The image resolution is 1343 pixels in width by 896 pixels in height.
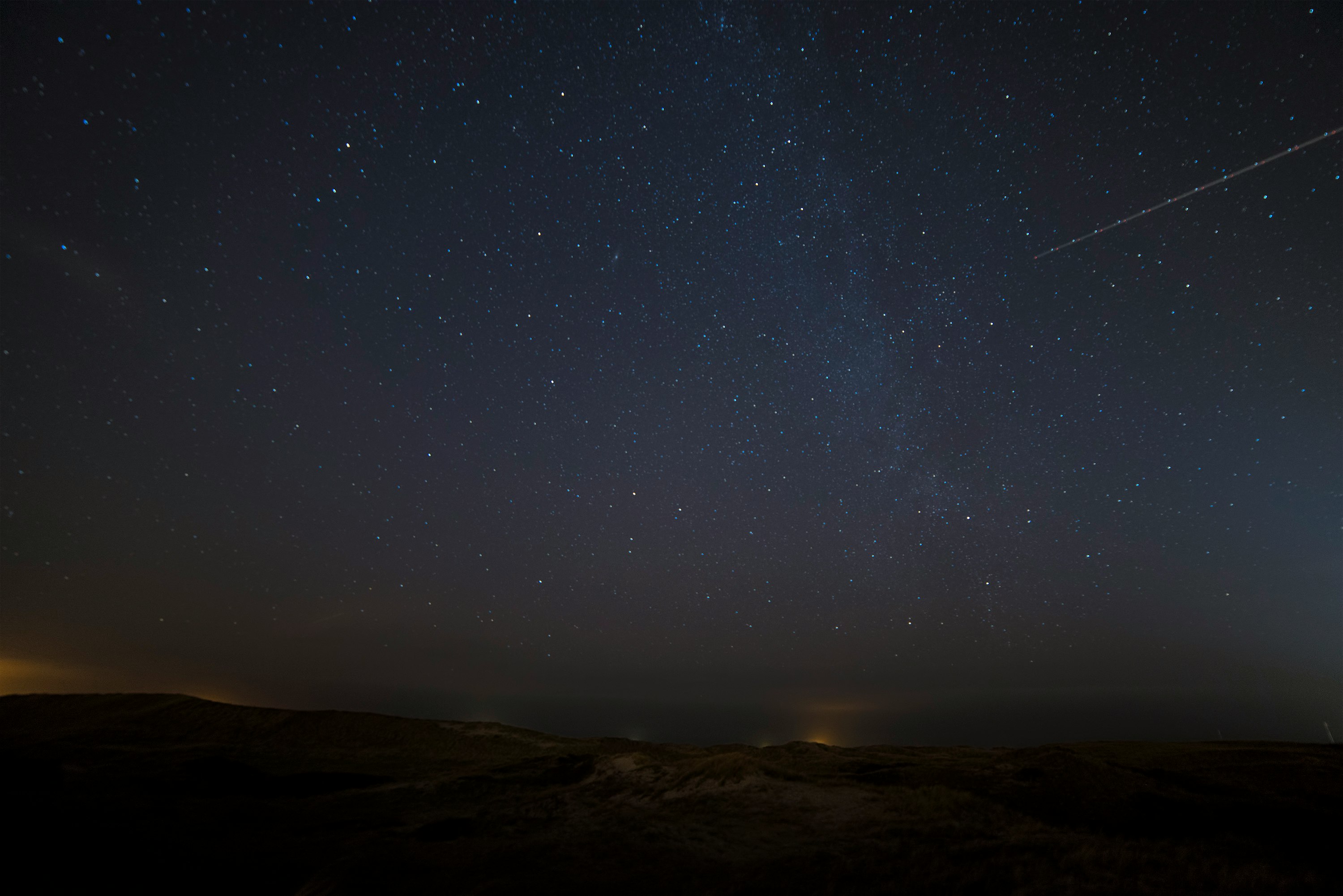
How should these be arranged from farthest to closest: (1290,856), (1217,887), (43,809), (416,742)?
(416,742), (43,809), (1290,856), (1217,887)

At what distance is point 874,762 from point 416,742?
1049 inches

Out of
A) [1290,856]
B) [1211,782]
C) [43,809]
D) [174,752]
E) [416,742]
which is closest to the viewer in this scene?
[1290,856]

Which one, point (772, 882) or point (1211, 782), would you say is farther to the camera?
point (1211, 782)

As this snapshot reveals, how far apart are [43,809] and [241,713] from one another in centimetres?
2577

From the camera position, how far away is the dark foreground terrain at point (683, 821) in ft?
39.0

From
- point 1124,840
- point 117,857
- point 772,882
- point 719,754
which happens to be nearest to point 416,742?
point 719,754

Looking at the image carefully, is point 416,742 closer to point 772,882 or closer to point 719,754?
point 719,754

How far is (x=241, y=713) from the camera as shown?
38250 millimetres

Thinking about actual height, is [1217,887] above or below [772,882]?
above

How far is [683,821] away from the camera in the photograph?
59.7ft

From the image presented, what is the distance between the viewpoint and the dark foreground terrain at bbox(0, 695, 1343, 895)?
Answer: 11.9 m

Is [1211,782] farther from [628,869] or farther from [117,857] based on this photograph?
[117,857]

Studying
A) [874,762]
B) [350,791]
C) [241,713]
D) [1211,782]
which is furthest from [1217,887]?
[241,713]

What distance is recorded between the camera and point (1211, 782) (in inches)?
765
